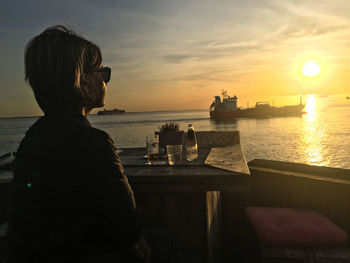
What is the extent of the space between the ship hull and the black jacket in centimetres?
7041

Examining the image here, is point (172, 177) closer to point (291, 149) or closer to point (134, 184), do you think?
point (134, 184)

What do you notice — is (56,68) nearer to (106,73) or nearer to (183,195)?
(106,73)

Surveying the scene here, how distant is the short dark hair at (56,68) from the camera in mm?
1100

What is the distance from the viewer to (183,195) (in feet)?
5.43

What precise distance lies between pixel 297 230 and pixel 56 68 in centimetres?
190

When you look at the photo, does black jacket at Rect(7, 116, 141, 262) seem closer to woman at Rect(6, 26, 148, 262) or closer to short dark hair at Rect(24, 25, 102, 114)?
woman at Rect(6, 26, 148, 262)

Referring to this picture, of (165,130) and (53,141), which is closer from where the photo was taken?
(53,141)

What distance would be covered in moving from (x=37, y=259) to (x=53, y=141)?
398 mm

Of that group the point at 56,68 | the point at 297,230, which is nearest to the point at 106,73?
the point at 56,68

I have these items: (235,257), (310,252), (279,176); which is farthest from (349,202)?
(235,257)

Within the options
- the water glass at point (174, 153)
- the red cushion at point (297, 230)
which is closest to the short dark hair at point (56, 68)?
the water glass at point (174, 153)

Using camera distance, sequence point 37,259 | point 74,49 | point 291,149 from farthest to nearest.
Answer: point 291,149 < point 74,49 < point 37,259

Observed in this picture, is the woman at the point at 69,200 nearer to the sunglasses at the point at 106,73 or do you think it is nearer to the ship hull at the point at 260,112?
the sunglasses at the point at 106,73

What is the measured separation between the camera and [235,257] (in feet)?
9.41
